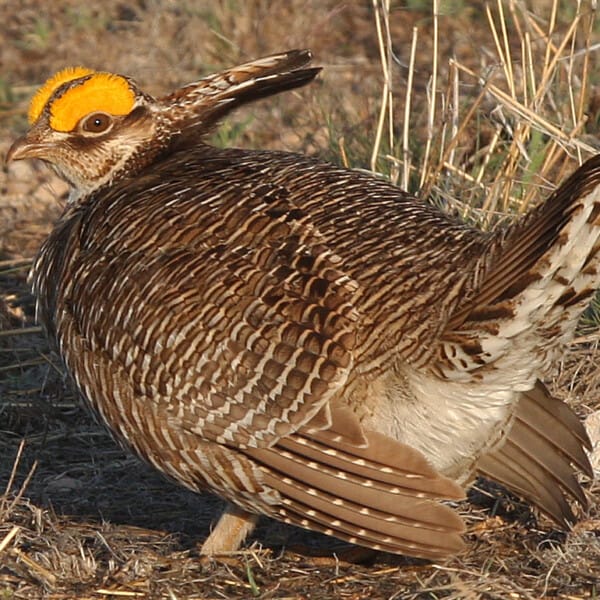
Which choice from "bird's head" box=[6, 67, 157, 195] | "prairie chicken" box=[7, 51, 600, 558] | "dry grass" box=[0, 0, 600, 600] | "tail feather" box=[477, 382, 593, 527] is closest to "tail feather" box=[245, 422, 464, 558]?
"prairie chicken" box=[7, 51, 600, 558]

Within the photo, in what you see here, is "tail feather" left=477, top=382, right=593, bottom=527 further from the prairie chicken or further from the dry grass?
the dry grass

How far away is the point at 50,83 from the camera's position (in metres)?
4.96

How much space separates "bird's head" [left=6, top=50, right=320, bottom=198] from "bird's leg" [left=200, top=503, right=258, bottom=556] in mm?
1271

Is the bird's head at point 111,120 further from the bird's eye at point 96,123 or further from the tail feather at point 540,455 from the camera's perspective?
the tail feather at point 540,455

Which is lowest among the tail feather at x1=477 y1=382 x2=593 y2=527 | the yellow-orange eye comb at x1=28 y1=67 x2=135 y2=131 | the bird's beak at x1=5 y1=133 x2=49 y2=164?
the tail feather at x1=477 y1=382 x2=593 y2=527

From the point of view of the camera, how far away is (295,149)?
7191 mm

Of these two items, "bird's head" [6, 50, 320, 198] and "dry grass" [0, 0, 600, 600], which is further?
"bird's head" [6, 50, 320, 198]

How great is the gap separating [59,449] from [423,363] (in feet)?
6.35

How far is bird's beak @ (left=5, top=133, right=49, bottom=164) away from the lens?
4906 mm

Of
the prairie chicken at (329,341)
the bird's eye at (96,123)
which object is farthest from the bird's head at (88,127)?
the prairie chicken at (329,341)

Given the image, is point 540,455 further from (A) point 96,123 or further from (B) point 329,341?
(A) point 96,123

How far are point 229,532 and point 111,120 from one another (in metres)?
1.50

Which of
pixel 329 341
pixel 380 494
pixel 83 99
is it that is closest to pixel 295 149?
pixel 83 99

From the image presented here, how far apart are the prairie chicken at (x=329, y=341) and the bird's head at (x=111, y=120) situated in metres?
0.34
